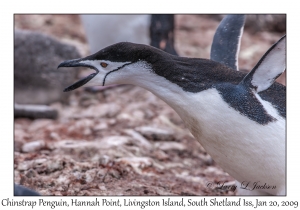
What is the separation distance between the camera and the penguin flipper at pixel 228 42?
2.15 meters

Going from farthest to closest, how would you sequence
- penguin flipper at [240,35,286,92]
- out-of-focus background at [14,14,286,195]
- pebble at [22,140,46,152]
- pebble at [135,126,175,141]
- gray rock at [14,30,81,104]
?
1. gray rock at [14,30,81,104]
2. pebble at [135,126,175,141]
3. pebble at [22,140,46,152]
4. out-of-focus background at [14,14,286,195]
5. penguin flipper at [240,35,286,92]

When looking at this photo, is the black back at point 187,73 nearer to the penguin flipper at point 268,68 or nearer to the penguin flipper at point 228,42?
the penguin flipper at point 268,68

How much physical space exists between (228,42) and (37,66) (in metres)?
2.14

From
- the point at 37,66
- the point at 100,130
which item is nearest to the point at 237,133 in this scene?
the point at 100,130

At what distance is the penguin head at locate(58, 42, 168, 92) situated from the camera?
5.71 feet

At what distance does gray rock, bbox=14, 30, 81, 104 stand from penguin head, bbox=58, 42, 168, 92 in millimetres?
2248

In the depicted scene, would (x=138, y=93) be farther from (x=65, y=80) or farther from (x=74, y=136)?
(x=74, y=136)

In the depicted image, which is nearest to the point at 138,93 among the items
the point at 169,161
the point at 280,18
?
the point at 169,161

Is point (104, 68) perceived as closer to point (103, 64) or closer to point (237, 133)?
point (103, 64)

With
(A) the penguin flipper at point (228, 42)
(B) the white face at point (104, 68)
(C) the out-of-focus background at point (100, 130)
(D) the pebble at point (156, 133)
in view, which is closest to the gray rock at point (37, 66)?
(C) the out-of-focus background at point (100, 130)

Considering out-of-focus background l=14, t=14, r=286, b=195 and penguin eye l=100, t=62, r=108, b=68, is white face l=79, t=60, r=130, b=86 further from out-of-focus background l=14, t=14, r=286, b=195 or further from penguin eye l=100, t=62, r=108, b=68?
out-of-focus background l=14, t=14, r=286, b=195

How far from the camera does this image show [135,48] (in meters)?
1.75

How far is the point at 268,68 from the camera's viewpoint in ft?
5.76

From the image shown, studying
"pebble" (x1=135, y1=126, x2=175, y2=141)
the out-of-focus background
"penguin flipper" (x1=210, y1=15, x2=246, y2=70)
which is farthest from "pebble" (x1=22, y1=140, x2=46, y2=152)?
"penguin flipper" (x1=210, y1=15, x2=246, y2=70)
